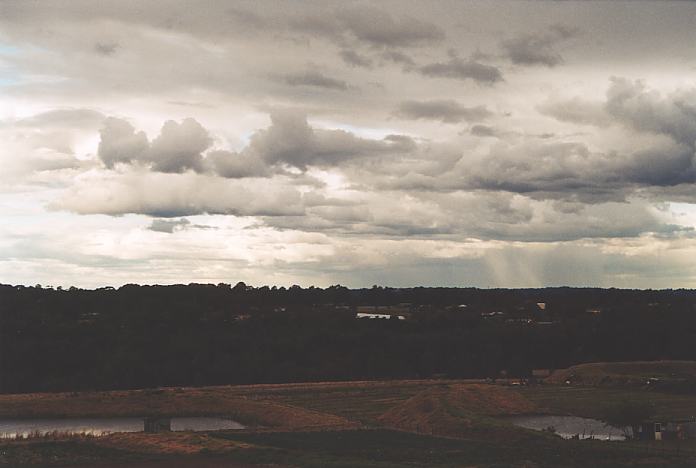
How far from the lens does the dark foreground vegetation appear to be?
146000 mm

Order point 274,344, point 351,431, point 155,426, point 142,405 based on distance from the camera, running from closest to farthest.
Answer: point 351,431 → point 155,426 → point 142,405 → point 274,344

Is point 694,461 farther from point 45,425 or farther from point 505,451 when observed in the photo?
point 45,425

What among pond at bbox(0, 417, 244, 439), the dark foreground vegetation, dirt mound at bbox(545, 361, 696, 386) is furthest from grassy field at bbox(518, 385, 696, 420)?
pond at bbox(0, 417, 244, 439)

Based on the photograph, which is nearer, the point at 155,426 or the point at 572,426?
the point at 155,426

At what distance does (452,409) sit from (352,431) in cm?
1193

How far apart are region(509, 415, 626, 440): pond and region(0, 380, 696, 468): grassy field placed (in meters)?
3.05

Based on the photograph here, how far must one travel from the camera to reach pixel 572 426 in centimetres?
9281

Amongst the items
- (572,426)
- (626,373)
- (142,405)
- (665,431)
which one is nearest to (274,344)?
(142,405)

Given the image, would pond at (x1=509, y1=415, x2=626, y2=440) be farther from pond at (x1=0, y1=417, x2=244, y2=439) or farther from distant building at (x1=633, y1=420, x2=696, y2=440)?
pond at (x1=0, y1=417, x2=244, y2=439)

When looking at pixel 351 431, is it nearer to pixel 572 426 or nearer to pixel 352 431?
pixel 352 431

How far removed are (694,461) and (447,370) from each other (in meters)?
94.9

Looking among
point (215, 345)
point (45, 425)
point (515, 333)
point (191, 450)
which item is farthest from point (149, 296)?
point (191, 450)

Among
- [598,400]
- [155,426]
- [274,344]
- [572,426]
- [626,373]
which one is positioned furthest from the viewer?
[274,344]

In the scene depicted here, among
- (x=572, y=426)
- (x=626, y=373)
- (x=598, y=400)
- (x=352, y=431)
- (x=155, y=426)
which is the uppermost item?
(x=626, y=373)
